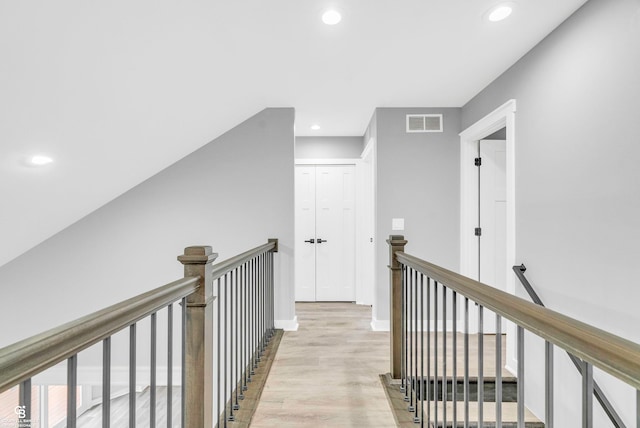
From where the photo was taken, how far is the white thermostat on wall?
376 centimetres

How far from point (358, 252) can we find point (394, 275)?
8.48 feet

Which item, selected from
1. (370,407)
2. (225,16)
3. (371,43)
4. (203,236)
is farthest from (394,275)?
(203,236)

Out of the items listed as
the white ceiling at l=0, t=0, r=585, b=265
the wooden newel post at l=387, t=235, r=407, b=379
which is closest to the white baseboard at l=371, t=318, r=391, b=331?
the wooden newel post at l=387, t=235, r=407, b=379

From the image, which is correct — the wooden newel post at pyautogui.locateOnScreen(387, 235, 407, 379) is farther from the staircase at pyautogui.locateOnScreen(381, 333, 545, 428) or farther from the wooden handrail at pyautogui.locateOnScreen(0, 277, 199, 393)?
the wooden handrail at pyautogui.locateOnScreen(0, 277, 199, 393)

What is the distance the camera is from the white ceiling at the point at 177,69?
175cm

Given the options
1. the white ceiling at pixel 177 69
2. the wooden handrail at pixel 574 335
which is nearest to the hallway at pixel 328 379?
the wooden handrail at pixel 574 335

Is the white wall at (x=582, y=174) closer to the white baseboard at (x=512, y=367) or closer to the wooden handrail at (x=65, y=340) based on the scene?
the white baseboard at (x=512, y=367)

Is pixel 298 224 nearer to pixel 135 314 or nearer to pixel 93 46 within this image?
pixel 93 46

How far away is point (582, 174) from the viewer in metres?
2.05

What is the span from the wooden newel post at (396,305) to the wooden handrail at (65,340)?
1628 millimetres

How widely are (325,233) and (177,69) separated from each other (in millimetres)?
3191

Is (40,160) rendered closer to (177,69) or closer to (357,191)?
(177,69)

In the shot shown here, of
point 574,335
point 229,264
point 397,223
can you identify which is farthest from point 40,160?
point 397,223

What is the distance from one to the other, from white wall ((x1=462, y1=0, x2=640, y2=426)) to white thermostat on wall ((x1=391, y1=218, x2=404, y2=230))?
1210mm
